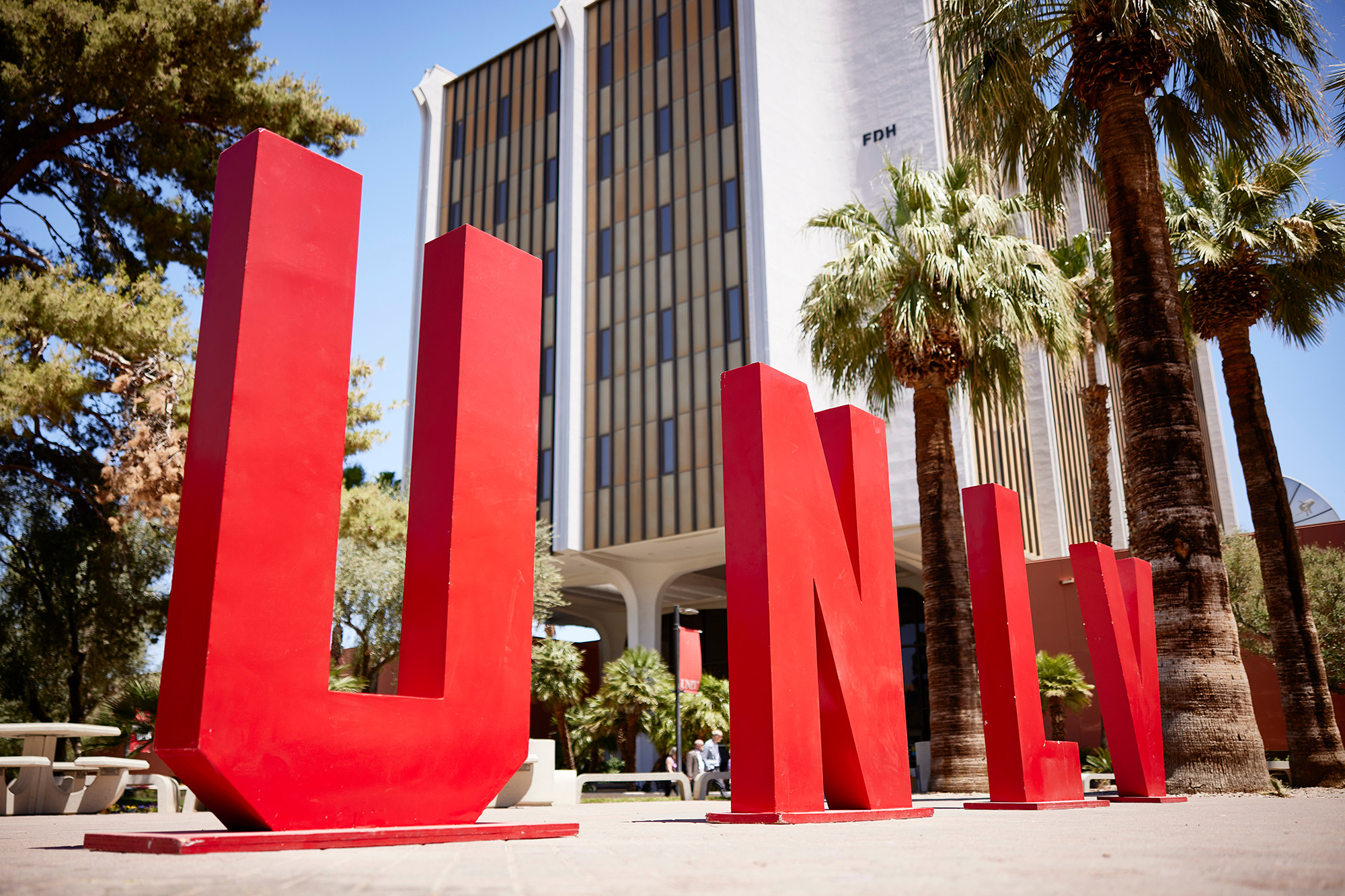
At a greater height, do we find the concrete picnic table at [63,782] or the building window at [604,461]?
the building window at [604,461]

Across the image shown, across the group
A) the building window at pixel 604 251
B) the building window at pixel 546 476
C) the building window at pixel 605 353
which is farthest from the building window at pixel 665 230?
the building window at pixel 546 476

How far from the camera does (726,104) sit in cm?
3044

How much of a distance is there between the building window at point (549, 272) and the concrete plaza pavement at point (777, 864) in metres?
28.0

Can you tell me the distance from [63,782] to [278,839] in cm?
798

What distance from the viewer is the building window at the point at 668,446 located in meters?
28.5

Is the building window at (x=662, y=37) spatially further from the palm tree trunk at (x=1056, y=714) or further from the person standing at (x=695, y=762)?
the palm tree trunk at (x=1056, y=714)

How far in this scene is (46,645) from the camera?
16797 millimetres

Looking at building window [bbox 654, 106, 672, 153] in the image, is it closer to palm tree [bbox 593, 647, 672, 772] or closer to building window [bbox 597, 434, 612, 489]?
building window [bbox 597, 434, 612, 489]

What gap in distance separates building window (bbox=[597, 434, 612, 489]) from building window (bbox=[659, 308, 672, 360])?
3.08m

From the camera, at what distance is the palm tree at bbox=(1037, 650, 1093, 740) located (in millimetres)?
18812

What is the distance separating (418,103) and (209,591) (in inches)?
1536

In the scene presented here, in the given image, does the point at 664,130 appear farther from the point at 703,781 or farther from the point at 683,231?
the point at 703,781

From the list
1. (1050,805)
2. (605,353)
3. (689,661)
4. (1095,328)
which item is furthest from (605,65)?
(1050,805)

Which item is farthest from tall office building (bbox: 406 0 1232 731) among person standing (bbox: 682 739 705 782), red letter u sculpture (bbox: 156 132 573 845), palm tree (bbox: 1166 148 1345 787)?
red letter u sculpture (bbox: 156 132 573 845)
